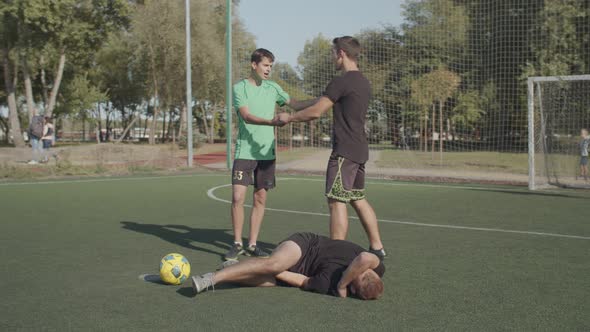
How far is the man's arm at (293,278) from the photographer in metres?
5.05

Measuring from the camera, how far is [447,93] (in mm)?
27922

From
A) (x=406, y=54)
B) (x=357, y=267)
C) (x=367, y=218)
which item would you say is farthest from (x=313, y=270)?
(x=406, y=54)

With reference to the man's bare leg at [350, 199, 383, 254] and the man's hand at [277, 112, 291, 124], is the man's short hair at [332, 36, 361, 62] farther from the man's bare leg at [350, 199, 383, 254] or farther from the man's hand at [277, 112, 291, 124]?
the man's bare leg at [350, 199, 383, 254]

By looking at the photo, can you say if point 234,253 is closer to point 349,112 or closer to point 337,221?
point 337,221

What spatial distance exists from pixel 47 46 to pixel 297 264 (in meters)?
37.1

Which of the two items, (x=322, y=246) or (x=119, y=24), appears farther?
(x=119, y=24)

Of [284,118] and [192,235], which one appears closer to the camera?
[284,118]

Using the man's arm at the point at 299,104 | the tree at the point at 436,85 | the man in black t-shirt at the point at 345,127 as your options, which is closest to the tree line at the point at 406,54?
the tree at the point at 436,85

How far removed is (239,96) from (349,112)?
131 centimetres

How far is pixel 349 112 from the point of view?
588cm

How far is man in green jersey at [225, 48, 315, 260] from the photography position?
6.60 m

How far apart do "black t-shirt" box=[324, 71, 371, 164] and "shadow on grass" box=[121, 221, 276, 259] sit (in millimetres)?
1764

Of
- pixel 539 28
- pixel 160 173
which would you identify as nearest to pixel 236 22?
pixel 539 28

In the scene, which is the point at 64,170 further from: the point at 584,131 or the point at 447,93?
the point at 447,93
